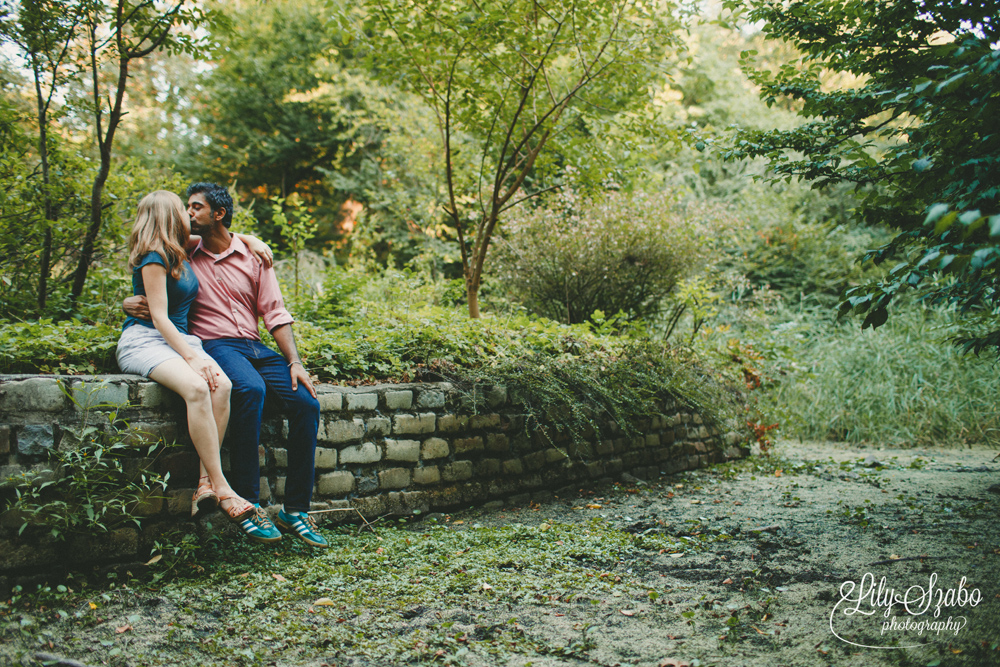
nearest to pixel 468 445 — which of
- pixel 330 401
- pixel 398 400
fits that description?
pixel 398 400

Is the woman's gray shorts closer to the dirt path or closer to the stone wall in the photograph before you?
the stone wall

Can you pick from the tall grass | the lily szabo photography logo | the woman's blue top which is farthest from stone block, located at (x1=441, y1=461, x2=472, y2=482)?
the tall grass

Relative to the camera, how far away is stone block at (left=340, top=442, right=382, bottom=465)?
131 inches

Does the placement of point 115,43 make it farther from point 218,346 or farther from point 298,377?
point 298,377

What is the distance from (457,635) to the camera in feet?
6.83

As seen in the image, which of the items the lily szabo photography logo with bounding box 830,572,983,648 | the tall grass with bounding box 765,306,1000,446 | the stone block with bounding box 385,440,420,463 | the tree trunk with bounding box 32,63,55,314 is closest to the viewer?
the lily szabo photography logo with bounding box 830,572,983,648

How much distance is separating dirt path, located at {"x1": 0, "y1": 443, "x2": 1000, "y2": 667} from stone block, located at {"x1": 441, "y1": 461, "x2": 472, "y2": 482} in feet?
0.77

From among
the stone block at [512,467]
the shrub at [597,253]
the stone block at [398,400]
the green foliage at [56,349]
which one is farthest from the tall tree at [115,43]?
the shrub at [597,253]

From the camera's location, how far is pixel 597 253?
22.6ft

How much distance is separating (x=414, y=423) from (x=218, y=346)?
125 centimetres

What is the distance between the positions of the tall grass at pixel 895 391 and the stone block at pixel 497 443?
351 cm

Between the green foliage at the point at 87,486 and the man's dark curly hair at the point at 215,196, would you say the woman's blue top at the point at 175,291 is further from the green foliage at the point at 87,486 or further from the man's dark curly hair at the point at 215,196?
the green foliage at the point at 87,486

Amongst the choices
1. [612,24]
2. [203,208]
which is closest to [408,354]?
[203,208]

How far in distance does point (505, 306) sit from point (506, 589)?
5.34 m
